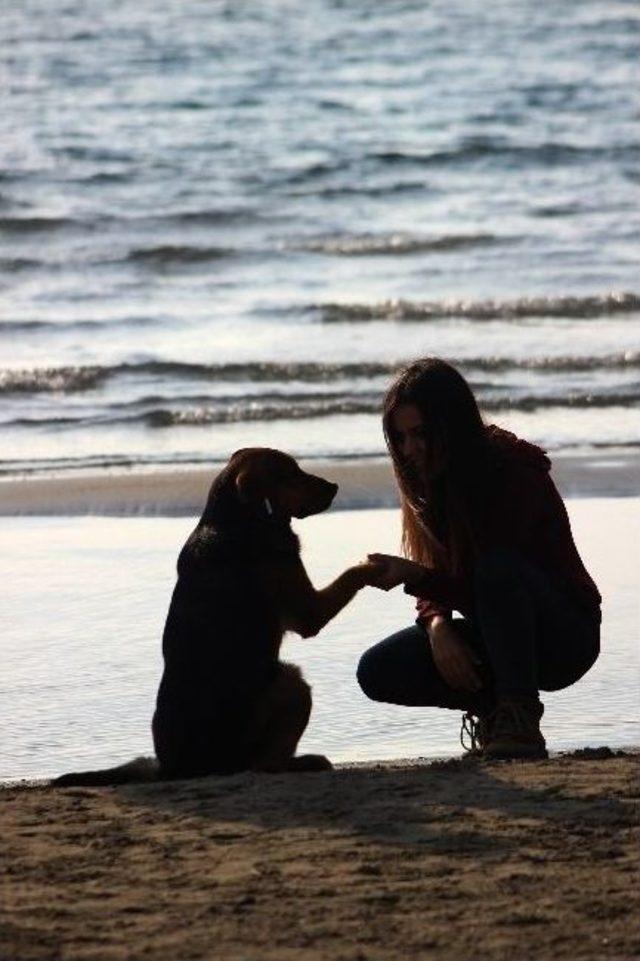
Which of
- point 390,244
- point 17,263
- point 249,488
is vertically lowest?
point 249,488

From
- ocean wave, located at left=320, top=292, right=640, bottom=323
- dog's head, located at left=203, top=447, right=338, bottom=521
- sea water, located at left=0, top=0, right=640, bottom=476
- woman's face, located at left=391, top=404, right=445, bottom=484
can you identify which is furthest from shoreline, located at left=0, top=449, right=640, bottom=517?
ocean wave, located at left=320, top=292, right=640, bottom=323

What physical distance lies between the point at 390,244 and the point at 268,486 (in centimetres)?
1238

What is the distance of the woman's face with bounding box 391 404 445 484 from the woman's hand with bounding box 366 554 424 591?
206 millimetres

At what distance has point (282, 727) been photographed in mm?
5145

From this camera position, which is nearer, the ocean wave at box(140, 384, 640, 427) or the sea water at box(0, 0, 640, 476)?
the ocean wave at box(140, 384, 640, 427)

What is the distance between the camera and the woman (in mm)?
5121

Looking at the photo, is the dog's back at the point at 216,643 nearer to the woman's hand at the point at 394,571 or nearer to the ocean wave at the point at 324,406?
the woman's hand at the point at 394,571

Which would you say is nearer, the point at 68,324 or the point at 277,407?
the point at 277,407

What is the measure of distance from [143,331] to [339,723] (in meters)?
8.32

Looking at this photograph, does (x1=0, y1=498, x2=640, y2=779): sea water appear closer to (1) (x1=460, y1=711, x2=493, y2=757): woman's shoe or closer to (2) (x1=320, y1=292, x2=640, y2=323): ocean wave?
(1) (x1=460, y1=711, x2=493, y2=757): woman's shoe

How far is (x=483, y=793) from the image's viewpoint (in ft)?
15.4

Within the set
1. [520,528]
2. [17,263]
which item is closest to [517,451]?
[520,528]

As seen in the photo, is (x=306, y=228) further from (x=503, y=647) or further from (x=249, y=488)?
(x=503, y=647)

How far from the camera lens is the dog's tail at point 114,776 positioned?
498cm
